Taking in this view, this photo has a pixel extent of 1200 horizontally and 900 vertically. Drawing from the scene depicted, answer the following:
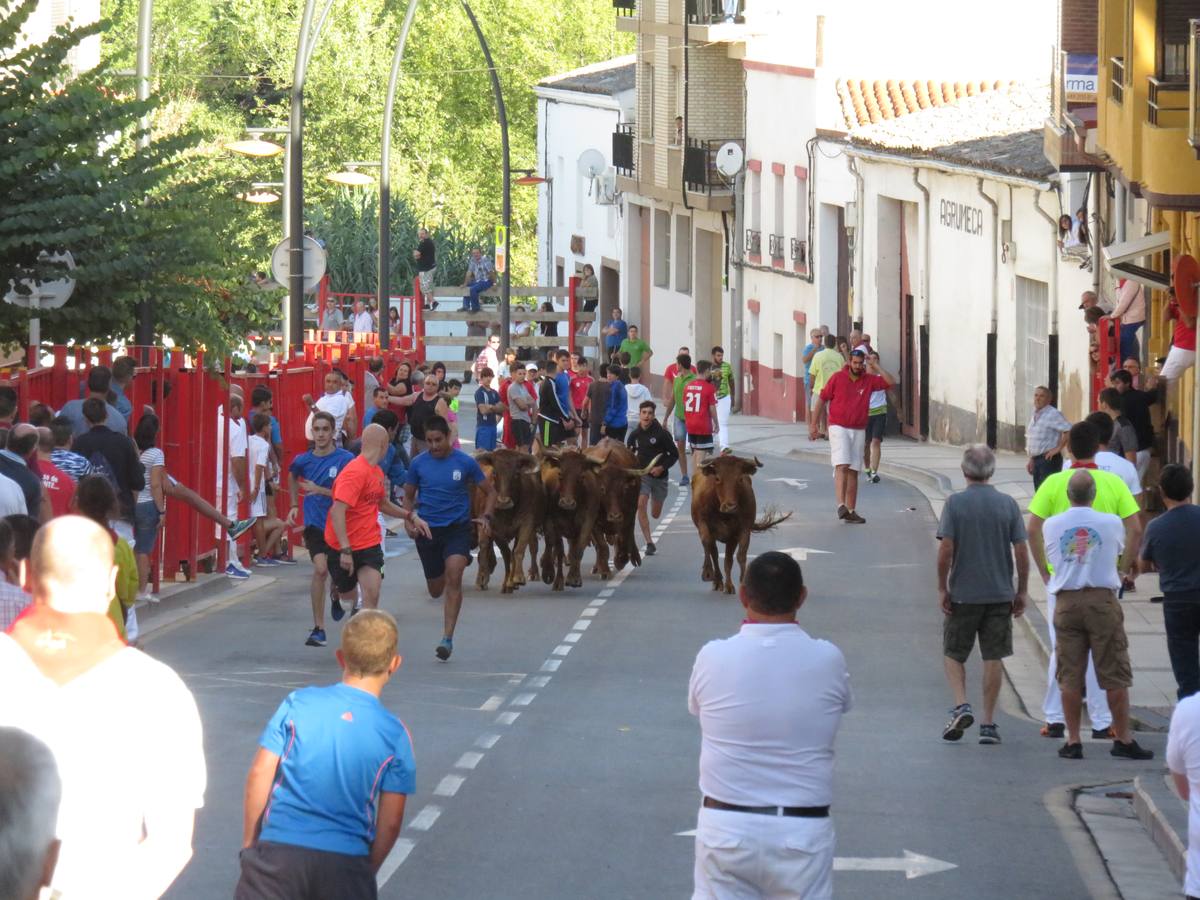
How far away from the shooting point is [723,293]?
54125 mm

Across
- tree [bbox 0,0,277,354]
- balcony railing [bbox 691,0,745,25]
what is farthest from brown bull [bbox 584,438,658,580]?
balcony railing [bbox 691,0,745,25]

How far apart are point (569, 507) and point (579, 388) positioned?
13037mm

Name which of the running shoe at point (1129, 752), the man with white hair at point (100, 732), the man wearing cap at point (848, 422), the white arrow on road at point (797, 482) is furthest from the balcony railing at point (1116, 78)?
the man with white hair at point (100, 732)

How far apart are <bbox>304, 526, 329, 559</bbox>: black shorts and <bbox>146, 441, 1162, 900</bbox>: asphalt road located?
0.75 meters

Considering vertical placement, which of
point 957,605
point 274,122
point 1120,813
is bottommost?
point 1120,813

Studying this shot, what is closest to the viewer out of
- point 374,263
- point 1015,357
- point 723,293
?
point 1015,357

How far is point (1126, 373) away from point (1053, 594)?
907 centimetres

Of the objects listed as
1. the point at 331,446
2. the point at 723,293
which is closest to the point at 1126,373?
the point at 331,446

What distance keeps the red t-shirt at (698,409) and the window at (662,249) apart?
88.0 feet

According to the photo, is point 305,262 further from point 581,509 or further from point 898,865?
point 898,865

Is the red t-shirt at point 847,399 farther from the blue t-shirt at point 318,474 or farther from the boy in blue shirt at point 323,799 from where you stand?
the boy in blue shirt at point 323,799

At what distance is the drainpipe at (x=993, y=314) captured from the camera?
37094 millimetres

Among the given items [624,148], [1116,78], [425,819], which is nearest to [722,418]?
[1116,78]

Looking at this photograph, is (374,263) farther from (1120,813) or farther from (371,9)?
(1120,813)
